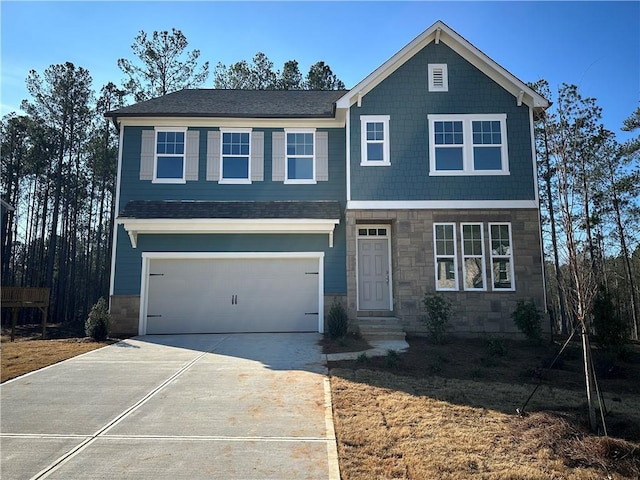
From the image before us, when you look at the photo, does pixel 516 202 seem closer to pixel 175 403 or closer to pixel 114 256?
pixel 175 403

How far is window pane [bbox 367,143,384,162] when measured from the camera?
12.3 metres

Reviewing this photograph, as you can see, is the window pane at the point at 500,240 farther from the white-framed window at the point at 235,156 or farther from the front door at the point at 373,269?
the white-framed window at the point at 235,156

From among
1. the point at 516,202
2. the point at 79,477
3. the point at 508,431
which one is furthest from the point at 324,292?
the point at 79,477

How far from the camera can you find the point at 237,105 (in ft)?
46.7

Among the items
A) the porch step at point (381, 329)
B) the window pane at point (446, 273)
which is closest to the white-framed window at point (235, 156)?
the porch step at point (381, 329)

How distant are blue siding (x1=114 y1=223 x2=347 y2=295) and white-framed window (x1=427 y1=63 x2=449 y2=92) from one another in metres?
4.94

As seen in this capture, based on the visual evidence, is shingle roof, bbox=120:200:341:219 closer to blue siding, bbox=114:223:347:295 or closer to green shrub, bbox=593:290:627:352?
blue siding, bbox=114:223:347:295

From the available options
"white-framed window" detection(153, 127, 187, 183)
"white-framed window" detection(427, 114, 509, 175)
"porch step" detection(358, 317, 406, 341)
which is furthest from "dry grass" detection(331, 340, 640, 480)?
"white-framed window" detection(153, 127, 187, 183)

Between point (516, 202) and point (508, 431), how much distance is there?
27.7 feet

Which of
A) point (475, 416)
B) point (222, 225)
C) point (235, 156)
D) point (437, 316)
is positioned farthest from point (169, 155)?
point (475, 416)

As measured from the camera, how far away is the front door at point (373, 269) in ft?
42.1

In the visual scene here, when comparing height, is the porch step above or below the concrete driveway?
above

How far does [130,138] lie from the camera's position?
13305 mm

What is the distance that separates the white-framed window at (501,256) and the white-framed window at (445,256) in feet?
3.45
